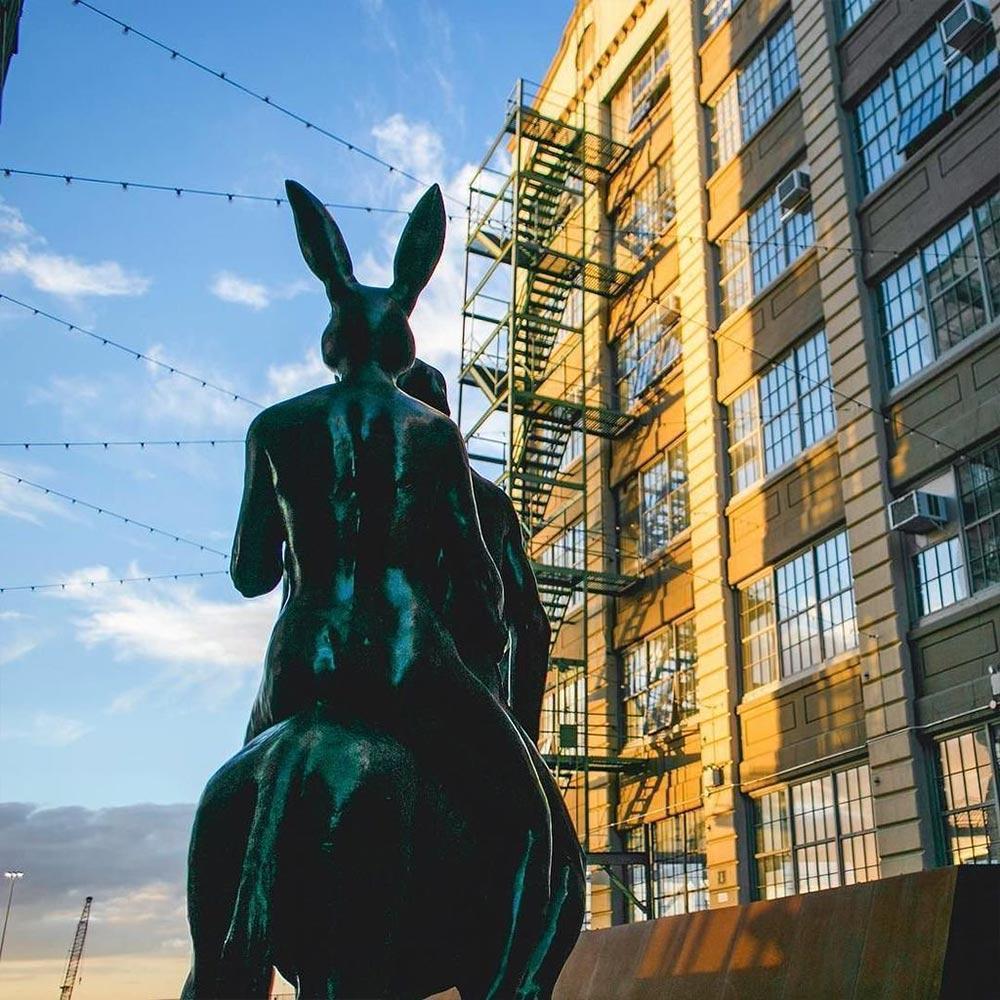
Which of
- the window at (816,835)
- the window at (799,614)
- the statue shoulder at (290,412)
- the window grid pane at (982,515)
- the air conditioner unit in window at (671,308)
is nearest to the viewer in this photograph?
the statue shoulder at (290,412)

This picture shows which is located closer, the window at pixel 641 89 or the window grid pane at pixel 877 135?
the window grid pane at pixel 877 135

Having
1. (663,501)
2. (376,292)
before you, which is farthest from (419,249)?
(663,501)

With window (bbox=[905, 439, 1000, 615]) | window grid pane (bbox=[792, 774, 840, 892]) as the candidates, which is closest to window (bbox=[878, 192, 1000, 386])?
window (bbox=[905, 439, 1000, 615])

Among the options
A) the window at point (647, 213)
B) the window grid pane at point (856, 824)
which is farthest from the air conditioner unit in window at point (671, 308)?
the window grid pane at point (856, 824)

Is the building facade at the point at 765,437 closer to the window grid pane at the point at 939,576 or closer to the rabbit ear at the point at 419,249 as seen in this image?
the window grid pane at the point at 939,576

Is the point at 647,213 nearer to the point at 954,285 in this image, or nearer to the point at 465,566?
the point at 954,285

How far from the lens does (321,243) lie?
2.63 m

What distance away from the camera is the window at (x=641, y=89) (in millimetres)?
26422

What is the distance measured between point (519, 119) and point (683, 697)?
45.4ft

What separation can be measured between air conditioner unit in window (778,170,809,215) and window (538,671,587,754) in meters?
10.1

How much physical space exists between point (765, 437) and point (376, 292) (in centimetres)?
1771

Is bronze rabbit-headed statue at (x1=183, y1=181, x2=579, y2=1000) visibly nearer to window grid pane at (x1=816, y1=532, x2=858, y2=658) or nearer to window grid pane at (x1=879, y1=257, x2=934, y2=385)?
window grid pane at (x1=879, y1=257, x2=934, y2=385)

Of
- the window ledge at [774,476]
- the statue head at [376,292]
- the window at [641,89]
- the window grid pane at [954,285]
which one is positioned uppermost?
the window at [641,89]

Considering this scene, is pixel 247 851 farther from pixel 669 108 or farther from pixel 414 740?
pixel 669 108
